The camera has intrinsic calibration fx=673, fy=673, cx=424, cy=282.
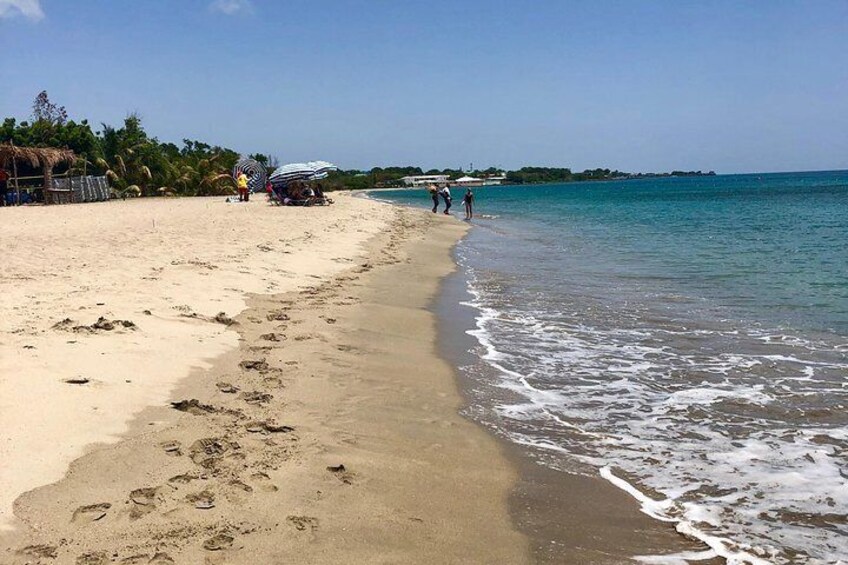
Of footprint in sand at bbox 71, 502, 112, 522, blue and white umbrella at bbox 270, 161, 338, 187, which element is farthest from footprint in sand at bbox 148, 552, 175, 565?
blue and white umbrella at bbox 270, 161, 338, 187

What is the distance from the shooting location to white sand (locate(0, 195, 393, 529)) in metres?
4.26

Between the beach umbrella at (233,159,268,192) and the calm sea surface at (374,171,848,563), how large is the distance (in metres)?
29.9

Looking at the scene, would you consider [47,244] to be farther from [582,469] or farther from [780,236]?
[780,236]

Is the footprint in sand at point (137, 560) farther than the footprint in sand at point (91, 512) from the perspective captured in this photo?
No

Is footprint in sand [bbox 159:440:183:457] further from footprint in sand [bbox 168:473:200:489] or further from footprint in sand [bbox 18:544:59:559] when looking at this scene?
footprint in sand [bbox 18:544:59:559]

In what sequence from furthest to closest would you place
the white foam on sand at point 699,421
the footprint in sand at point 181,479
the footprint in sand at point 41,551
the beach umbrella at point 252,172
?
the beach umbrella at point 252,172 < the white foam on sand at point 699,421 < the footprint in sand at point 181,479 < the footprint in sand at point 41,551

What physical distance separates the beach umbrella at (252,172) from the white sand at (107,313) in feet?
78.9

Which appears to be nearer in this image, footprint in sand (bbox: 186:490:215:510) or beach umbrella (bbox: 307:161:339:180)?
footprint in sand (bbox: 186:490:215:510)

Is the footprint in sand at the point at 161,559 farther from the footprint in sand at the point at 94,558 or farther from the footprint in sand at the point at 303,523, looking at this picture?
the footprint in sand at the point at 303,523

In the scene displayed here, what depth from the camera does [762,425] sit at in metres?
5.53

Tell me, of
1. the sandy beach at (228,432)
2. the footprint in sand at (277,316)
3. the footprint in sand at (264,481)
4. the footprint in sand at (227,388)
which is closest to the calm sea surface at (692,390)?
the sandy beach at (228,432)

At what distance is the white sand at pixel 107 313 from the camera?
14.0 ft

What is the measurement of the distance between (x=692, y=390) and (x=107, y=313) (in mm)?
6099

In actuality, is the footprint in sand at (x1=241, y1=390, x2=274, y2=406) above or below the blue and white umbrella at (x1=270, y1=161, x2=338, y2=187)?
below
